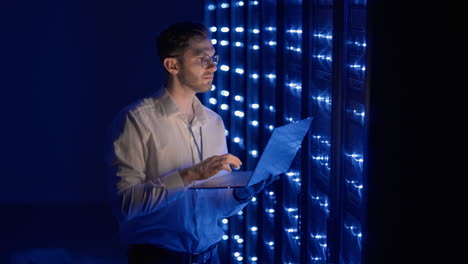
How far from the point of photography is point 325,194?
3039mm

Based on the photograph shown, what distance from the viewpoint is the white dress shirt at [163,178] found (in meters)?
2.17

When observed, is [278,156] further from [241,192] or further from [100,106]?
[100,106]

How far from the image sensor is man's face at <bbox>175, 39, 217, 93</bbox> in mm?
2359

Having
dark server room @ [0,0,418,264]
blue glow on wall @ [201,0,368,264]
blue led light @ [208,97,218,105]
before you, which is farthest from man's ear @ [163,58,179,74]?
blue led light @ [208,97,218,105]

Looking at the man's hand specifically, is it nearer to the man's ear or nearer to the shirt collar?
the shirt collar

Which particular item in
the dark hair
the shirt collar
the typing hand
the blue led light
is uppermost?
the dark hair

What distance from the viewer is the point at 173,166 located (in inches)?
92.3

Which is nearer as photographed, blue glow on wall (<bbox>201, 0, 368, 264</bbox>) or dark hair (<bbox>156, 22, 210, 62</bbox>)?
blue glow on wall (<bbox>201, 0, 368, 264</bbox>)

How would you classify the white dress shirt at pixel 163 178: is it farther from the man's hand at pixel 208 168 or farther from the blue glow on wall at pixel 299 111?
the blue glow on wall at pixel 299 111

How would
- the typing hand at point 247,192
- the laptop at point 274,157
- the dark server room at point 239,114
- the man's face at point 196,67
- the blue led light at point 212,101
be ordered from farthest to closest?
the blue led light at point 212,101, the man's face at point 196,67, the typing hand at point 247,192, the laptop at point 274,157, the dark server room at point 239,114

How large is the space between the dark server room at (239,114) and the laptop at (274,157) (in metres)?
0.12

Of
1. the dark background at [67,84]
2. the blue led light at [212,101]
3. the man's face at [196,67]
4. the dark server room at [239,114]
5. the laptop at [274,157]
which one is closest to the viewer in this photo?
the dark server room at [239,114]

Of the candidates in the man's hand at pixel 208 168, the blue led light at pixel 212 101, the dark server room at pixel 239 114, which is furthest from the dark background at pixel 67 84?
the man's hand at pixel 208 168

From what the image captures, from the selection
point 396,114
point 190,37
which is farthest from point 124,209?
point 396,114
